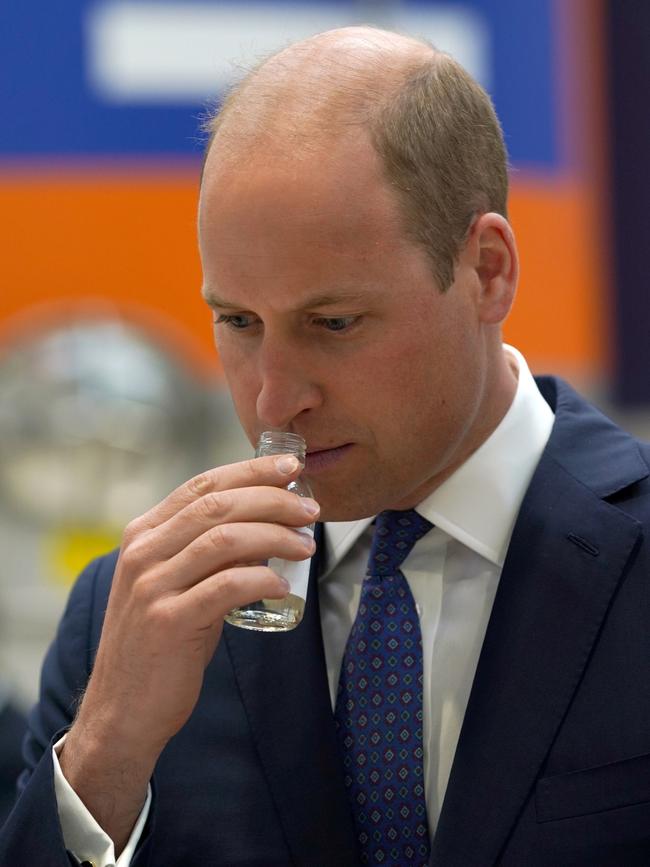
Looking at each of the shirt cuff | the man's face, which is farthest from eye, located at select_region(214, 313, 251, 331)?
the shirt cuff

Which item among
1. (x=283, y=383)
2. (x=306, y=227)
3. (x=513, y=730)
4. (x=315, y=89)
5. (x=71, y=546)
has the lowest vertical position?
(x=71, y=546)

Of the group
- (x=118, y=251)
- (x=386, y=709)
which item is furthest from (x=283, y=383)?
(x=118, y=251)

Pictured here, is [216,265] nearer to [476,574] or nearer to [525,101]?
[476,574]

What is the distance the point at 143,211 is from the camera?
3.93 meters

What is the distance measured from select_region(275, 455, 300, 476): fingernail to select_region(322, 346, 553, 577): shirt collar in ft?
0.78

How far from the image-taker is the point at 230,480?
1.46m

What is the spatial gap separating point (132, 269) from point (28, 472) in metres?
0.66

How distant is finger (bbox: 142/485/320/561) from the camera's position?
1.43m

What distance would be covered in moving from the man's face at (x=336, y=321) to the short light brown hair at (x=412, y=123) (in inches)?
1.1

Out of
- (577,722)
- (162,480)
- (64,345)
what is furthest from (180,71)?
(577,722)

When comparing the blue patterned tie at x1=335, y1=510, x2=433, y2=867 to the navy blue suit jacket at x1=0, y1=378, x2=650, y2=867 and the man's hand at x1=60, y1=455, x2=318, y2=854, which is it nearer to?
the navy blue suit jacket at x1=0, y1=378, x2=650, y2=867

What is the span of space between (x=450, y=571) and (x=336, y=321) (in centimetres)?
37

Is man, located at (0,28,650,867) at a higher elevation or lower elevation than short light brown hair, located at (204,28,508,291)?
lower

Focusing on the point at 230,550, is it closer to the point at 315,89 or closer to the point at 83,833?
the point at 83,833
